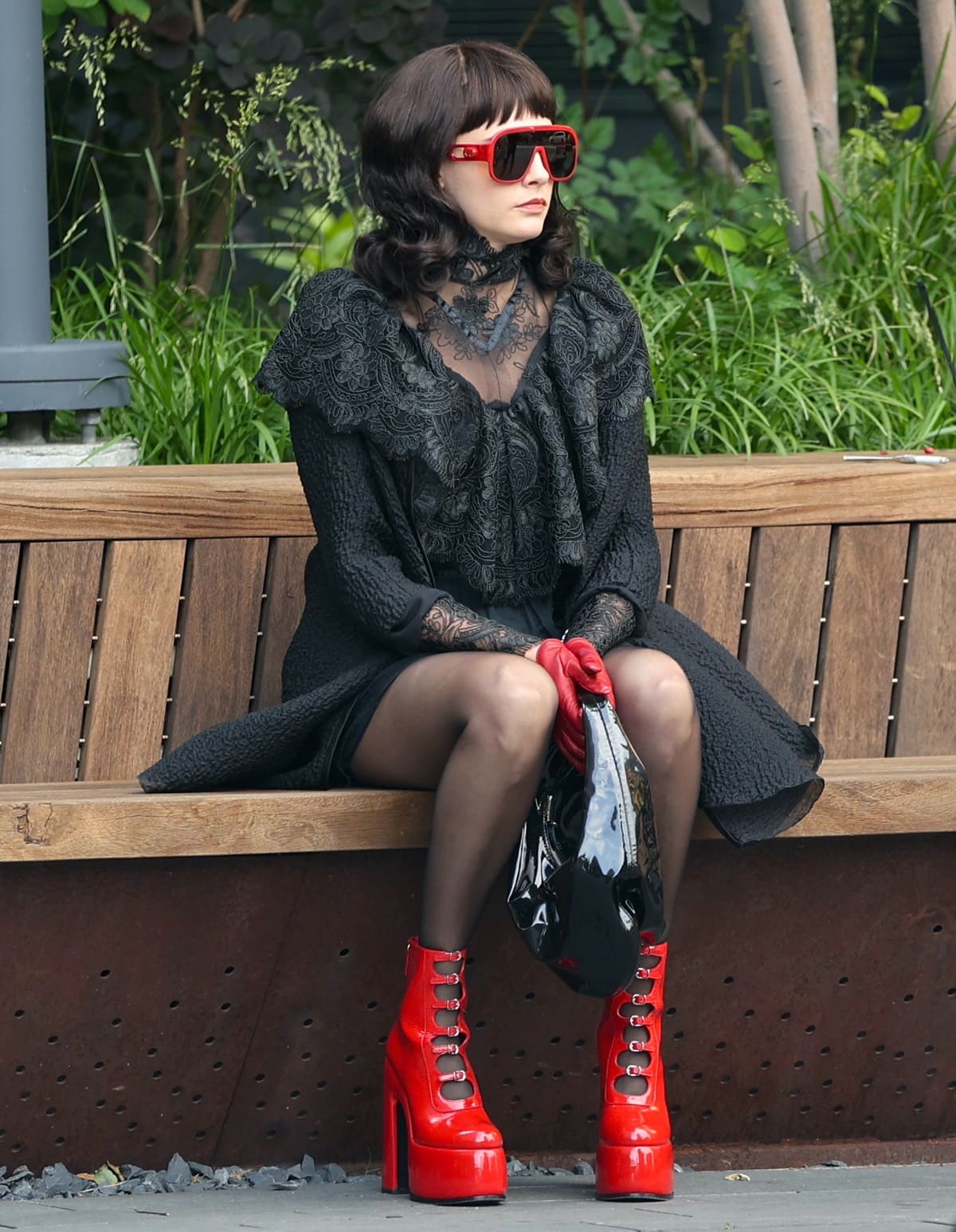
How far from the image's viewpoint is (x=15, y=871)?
265 centimetres

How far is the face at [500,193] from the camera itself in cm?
282

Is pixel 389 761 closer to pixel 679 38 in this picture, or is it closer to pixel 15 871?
pixel 15 871

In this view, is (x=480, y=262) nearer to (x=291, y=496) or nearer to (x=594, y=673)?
(x=291, y=496)

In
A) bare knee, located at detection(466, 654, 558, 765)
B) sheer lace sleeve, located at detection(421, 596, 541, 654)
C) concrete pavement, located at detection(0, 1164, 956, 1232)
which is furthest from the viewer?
sheer lace sleeve, located at detection(421, 596, 541, 654)

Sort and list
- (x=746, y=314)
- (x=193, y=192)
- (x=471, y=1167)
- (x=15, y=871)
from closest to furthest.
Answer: (x=471, y=1167), (x=15, y=871), (x=746, y=314), (x=193, y=192)

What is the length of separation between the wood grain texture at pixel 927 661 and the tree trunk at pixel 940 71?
154cm

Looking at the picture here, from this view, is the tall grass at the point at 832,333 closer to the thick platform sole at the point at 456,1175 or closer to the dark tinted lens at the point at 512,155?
the dark tinted lens at the point at 512,155

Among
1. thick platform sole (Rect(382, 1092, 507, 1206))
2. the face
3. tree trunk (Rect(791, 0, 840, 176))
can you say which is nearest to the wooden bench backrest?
the face

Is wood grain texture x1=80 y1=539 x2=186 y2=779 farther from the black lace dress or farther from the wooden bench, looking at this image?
the black lace dress

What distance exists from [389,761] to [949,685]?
1255mm

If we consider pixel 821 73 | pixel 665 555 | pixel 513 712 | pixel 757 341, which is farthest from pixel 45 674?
pixel 821 73

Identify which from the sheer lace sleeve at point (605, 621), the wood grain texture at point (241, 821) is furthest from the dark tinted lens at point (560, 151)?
the wood grain texture at point (241, 821)

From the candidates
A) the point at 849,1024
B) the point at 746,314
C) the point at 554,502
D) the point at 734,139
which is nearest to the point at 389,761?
the point at 554,502

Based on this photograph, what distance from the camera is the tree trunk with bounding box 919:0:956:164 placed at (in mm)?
4562
